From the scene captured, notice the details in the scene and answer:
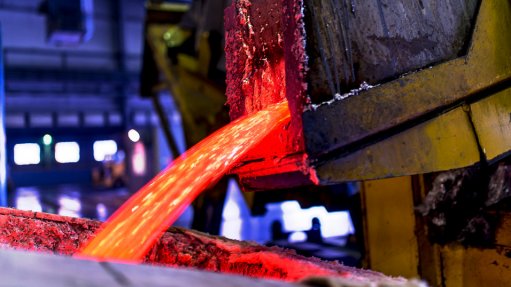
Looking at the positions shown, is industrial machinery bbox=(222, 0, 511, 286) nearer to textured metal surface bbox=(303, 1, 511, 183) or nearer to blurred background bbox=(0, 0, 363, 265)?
textured metal surface bbox=(303, 1, 511, 183)

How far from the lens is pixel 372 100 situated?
1.50 metres

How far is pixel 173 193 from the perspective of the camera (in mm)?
1561

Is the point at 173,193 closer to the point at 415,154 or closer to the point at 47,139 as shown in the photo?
the point at 415,154

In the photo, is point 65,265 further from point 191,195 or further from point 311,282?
point 191,195

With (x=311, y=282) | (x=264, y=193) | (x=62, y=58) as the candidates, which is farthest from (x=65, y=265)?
(x=62, y=58)

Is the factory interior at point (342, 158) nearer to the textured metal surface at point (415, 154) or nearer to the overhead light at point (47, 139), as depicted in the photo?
the textured metal surface at point (415, 154)

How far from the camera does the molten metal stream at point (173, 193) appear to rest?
58.9 inches

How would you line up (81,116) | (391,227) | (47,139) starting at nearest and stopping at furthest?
(391,227) → (47,139) → (81,116)

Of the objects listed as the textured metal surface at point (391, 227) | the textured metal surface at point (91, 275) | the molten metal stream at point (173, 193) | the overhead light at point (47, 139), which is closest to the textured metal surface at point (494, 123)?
the molten metal stream at point (173, 193)

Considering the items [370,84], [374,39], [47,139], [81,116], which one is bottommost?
[370,84]

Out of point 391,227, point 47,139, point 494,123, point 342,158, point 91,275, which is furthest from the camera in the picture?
point 47,139

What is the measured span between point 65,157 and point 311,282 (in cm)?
1910

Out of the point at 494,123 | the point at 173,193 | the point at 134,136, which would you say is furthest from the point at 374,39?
the point at 134,136

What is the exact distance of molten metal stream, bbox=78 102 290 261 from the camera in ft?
4.91
